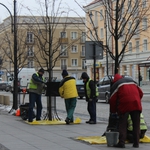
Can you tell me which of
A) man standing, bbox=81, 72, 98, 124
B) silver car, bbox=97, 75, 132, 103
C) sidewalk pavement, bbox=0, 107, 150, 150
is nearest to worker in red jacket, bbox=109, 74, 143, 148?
sidewalk pavement, bbox=0, 107, 150, 150

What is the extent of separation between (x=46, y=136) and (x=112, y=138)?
8.70ft

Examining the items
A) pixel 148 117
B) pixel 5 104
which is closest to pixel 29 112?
pixel 148 117

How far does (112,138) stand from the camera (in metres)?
11.9

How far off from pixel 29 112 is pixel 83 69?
285ft

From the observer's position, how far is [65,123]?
17.8 m

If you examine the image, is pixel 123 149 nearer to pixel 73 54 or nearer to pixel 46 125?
pixel 46 125

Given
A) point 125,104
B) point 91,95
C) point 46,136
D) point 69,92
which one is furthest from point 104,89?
point 125,104

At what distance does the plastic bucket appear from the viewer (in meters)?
11.9

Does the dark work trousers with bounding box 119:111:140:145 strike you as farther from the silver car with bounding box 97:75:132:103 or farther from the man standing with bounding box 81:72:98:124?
the silver car with bounding box 97:75:132:103

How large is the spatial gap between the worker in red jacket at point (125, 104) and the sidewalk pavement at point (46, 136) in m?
0.37

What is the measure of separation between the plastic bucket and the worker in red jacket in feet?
0.30

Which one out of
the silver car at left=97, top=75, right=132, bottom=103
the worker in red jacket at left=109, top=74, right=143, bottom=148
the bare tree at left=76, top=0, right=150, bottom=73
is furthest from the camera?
the silver car at left=97, top=75, right=132, bottom=103

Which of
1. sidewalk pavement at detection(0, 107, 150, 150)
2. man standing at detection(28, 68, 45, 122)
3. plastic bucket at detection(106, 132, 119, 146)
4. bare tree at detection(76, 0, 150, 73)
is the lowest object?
sidewalk pavement at detection(0, 107, 150, 150)

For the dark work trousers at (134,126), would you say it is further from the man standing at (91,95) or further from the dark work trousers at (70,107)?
the man standing at (91,95)
